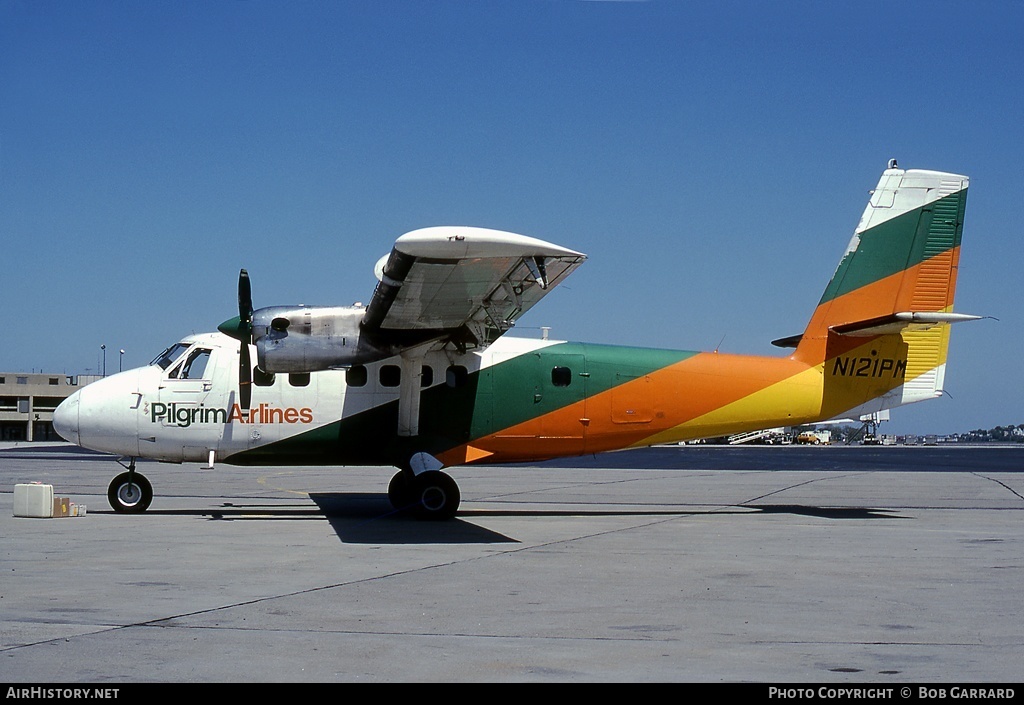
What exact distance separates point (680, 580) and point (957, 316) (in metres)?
9.18

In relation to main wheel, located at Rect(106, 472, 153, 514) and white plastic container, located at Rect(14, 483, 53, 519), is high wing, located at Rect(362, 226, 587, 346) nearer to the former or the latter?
main wheel, located at Rect(106, 472, 153, 514)

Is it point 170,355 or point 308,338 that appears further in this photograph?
point 170,355

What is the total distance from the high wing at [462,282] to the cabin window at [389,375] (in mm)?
1320

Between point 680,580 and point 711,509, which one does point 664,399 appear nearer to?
point 711,509

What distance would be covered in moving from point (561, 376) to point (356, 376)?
141 inches

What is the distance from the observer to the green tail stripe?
19031mm

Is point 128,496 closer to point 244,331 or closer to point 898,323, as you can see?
point 244,331

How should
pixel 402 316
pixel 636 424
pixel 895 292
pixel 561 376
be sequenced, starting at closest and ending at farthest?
pixel 402 316, pixel 561 376, pixel 636 424, pixel 895 292

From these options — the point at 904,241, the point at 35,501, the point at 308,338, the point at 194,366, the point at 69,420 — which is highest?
the point at 904,241

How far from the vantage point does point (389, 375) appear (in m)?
17.9

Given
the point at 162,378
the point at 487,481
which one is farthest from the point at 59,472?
the point at 162,378

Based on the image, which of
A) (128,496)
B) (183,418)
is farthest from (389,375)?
(128,496)

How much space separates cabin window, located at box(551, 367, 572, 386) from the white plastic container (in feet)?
27.9

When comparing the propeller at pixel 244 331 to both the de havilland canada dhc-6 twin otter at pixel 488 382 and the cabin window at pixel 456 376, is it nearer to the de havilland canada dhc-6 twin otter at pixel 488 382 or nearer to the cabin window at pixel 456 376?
the de havilland canada dhc-6 twin otter at pixel 488 382
